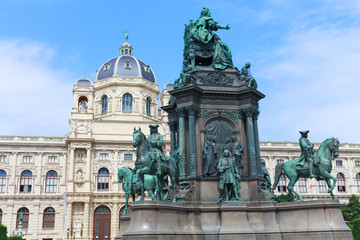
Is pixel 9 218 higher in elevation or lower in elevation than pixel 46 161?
lower

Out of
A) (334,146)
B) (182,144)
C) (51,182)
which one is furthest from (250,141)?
(51,182)

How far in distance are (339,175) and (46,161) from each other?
2010 inches

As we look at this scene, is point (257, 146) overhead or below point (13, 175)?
below

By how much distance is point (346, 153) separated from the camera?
Answer: 2756 inches

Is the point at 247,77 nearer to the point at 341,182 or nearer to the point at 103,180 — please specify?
the point at 103,180

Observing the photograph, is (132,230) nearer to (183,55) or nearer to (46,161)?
(183,55)

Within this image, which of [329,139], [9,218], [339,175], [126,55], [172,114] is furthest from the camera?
[126,55]

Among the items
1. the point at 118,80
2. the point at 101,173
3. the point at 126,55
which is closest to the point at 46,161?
the point at 101,173

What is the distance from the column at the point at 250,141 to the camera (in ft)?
46.6

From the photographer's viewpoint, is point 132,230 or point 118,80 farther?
point 118,80

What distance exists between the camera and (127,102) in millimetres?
70312

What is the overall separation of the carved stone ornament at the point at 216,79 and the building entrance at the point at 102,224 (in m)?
49.1

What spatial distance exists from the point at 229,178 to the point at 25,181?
54.8 metres

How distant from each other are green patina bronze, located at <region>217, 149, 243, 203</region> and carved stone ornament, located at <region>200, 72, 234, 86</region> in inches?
122
